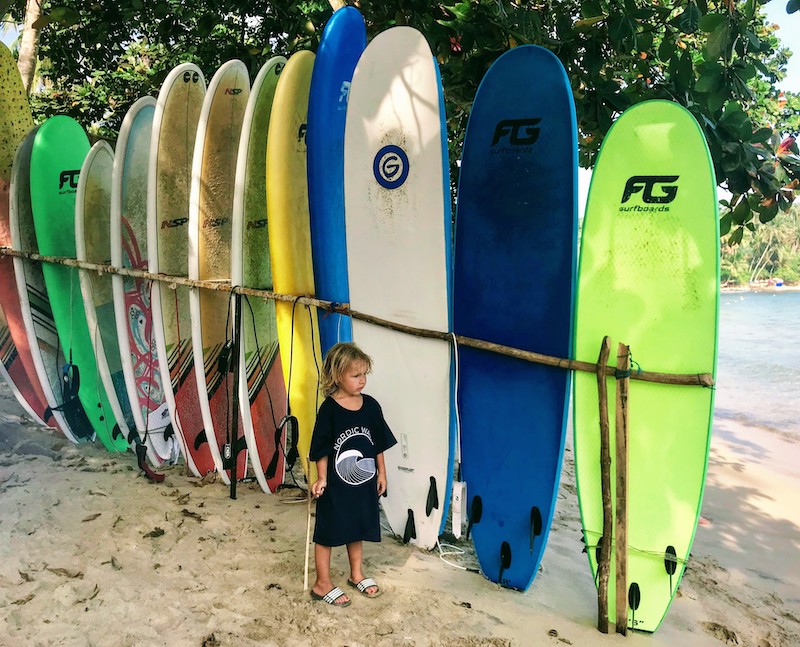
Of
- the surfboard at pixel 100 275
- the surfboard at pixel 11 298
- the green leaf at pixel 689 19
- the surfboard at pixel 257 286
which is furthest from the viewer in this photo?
the surfboard at pixel 11 298

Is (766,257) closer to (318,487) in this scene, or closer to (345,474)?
(345,474)

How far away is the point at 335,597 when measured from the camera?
6.89 ft

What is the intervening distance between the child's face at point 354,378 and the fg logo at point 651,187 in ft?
3.57

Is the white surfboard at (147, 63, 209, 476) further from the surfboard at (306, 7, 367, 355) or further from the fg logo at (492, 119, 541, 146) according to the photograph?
the fg logo at (492, 119, 541, 146)

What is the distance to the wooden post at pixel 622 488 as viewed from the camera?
2.05 metres

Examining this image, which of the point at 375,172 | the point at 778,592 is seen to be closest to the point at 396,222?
the point at 375,172

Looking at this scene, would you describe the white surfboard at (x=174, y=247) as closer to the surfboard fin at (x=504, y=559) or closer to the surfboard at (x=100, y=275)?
the surfboard at (x=100, y=275)

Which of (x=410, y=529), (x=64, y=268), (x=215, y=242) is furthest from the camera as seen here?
(x=64, y=268)

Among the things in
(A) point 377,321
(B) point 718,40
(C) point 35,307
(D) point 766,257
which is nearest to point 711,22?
(B) point 718,40

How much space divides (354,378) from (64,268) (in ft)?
8.51

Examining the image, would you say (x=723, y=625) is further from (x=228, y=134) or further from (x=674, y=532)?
(x=228, y=134)

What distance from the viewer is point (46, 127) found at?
3.92 m

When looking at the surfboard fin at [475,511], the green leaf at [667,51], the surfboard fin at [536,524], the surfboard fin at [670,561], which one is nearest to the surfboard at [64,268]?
the surfboard fin at [475,511]

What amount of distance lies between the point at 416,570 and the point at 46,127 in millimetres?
3470
